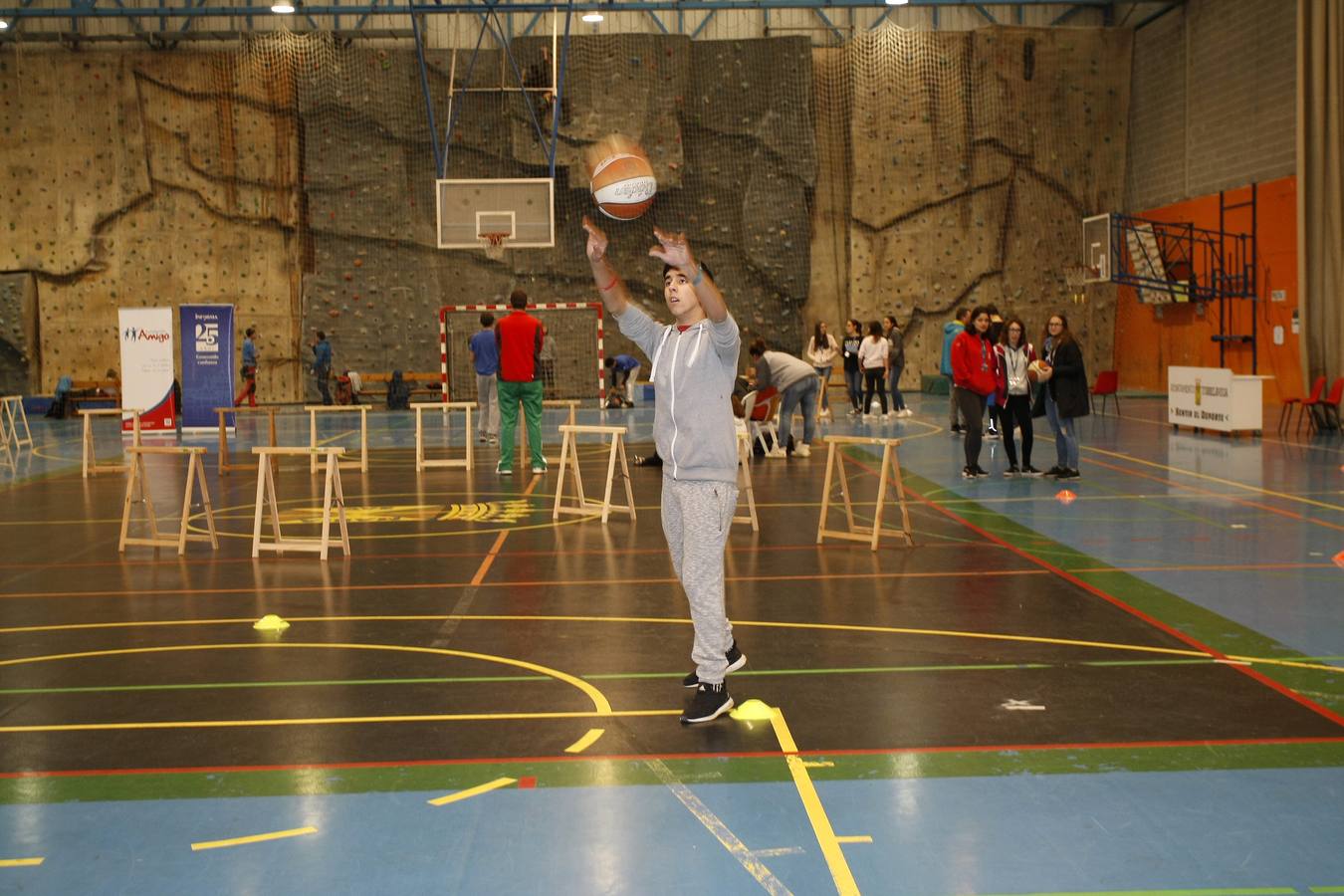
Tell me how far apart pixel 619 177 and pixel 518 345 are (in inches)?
332

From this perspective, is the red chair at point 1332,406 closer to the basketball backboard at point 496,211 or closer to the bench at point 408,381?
the basketball backboard at point 496,211

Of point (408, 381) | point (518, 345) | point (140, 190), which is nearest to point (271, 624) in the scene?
point (518, 345)

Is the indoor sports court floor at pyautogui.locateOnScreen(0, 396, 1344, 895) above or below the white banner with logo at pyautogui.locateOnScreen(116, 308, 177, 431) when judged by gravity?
below

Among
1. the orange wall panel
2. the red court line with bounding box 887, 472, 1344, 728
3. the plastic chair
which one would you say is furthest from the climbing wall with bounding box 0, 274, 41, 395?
the plastic chair

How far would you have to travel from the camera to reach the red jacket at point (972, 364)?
45.7 ft

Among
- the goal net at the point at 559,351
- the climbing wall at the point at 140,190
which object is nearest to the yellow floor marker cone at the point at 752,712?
the goal net at the point at 559,351

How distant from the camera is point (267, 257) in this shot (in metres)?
A: 31.3

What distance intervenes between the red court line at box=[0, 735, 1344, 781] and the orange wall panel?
19401 millimetres

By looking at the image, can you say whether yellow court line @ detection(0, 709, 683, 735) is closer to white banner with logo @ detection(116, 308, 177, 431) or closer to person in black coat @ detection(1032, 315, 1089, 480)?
person in black coat @ detection(1032, 315, 1089, 480)

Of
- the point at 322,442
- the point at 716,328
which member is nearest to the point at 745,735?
the point at 716,328

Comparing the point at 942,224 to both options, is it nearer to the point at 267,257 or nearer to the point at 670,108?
the point at 670,108

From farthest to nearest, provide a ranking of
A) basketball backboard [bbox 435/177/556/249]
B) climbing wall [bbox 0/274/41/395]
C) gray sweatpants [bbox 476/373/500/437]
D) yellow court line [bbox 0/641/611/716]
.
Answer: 1. climbing wall [bbox 0/274/41/395]
2. basketball backboard [bbox 435/177/556/249]
3. gray sweatpants [bbox 476/373/500/437]
4. yellow court line [bbox 0/641/611/716]

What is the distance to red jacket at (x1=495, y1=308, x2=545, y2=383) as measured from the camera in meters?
14.9

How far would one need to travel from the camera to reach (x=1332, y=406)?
1889 centimetres
